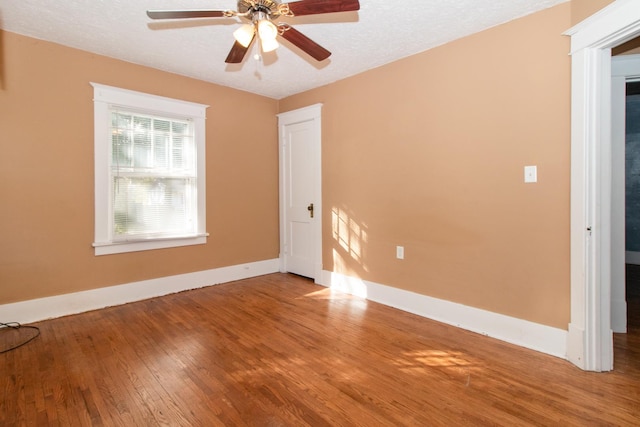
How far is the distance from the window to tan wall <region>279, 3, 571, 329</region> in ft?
6.11

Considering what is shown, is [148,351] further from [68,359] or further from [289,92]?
[289,92]

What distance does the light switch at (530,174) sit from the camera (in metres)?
2.41

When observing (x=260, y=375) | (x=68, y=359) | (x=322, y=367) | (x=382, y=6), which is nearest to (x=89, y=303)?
(x=68, y=359)

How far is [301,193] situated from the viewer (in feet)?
14.8

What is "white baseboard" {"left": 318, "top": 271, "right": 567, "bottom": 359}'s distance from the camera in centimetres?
235

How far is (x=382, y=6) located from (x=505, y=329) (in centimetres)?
A: 277

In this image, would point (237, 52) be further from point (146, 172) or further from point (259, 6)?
point (146, 172)

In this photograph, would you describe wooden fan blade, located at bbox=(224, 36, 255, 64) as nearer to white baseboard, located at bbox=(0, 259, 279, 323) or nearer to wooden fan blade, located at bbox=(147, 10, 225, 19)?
wooden fan blade, located at bbox=(147, 10, 225, 19)

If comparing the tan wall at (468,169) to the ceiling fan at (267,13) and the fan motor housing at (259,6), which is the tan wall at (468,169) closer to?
the ceiling fan at (267,13)

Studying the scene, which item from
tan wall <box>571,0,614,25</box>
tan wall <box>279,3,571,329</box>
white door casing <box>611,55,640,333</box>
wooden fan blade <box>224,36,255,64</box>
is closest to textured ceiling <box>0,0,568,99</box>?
tan wall <box>571,0,614,25</box>

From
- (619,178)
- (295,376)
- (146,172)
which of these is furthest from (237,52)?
(619,178)

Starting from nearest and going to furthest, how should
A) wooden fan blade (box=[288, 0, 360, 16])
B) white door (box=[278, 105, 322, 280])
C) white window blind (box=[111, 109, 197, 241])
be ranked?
wooden fan blade (box=[288, 0, 360, 16]) < white window blind (box=[111, 109, 197, 241]) < white door (box=[278, 105, 322, 280])

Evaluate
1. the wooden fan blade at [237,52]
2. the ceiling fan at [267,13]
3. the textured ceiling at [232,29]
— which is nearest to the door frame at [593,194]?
the textured ceiling at [232,29]

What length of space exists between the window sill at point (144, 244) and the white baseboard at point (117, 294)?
1.26 ft
